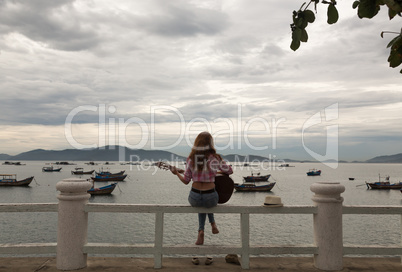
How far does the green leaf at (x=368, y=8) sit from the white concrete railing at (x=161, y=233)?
353 centimetres

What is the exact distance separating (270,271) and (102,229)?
106ft

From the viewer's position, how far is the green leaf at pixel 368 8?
2.22m

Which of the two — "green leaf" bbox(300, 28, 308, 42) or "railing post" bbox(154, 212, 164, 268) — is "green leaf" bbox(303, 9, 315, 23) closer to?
"green leaf" bbox(300, 28, 308, 42)

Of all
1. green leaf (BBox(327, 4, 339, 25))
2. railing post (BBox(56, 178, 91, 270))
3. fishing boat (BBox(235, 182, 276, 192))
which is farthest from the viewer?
fishing boat (BBox(235, 182, 276, 192))

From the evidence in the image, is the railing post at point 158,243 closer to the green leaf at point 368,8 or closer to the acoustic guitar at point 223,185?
the acoustic guitar at point 223,185

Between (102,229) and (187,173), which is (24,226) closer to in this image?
(102,229)

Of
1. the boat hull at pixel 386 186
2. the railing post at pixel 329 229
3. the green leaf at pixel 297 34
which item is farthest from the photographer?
the boat hull at pixel 386 186

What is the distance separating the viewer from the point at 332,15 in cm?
246

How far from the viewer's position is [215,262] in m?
5.56

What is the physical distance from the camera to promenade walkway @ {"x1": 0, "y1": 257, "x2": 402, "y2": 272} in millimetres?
5199

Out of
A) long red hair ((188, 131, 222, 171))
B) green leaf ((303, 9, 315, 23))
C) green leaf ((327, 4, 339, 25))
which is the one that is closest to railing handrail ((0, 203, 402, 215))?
long red hair ((188, 131, 222, 171))

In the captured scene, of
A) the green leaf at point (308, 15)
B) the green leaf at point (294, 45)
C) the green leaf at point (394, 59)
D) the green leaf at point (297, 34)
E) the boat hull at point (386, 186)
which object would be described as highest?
the green leaf at point (308, 15)

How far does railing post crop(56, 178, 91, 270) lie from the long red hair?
5.78 ft

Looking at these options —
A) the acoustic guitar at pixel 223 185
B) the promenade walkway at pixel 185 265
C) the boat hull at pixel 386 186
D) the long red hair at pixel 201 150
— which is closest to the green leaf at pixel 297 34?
the long red hair at pixel 201 150
